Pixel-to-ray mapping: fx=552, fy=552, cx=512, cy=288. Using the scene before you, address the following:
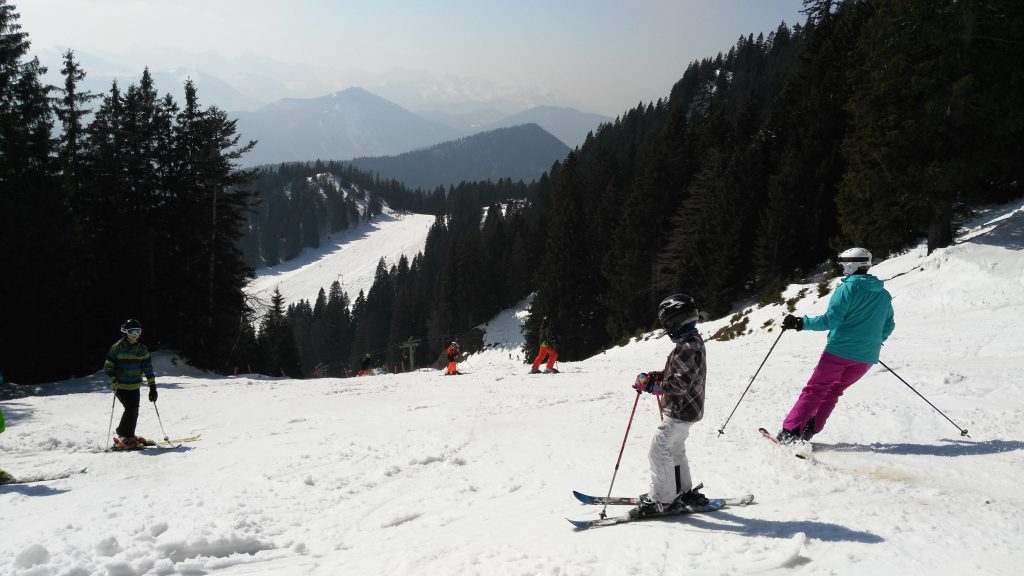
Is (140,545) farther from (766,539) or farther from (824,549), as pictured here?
(824,549)

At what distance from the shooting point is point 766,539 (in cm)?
428

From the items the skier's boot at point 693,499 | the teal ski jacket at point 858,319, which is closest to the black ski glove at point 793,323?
the teal ski jacket at point 858,319

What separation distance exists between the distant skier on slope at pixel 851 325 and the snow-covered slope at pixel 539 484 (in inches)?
36.3

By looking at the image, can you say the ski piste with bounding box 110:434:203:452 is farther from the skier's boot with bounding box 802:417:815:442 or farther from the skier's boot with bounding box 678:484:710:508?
the skier's boot with bounding box 802:417:815:442

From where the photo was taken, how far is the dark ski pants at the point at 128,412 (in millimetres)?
9648

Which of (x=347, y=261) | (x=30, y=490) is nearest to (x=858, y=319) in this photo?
(x=30, y=490)

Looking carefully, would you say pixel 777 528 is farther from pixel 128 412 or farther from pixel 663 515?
pixel 128 412

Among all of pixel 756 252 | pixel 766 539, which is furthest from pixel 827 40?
pixel 766 539

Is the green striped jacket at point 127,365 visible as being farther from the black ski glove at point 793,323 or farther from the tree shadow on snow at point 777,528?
the black ski glove at point 793,323

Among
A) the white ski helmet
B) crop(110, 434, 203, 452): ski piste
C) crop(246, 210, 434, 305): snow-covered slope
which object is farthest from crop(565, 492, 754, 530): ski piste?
crop(246, 210, 434, 305): snow-covered slope

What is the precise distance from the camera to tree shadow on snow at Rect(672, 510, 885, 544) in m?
4.13

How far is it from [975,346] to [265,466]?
13.3 m

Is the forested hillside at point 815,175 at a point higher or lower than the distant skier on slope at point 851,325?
higher

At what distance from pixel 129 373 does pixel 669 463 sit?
9.65 meters
